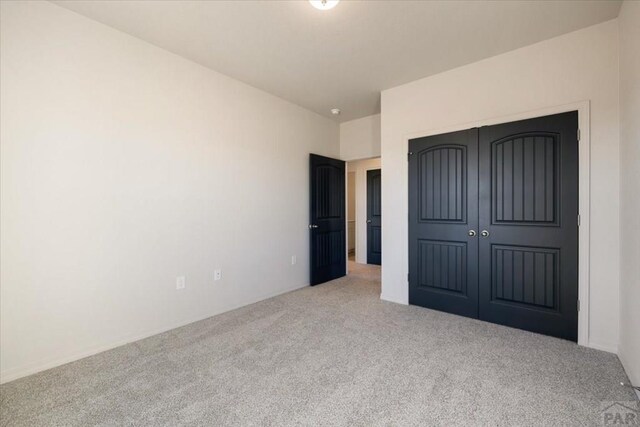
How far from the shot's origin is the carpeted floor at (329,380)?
5.29 ft

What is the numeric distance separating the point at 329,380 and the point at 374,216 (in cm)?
431

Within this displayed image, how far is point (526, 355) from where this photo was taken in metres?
2.23

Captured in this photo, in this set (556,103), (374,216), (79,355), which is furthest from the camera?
(374,216)

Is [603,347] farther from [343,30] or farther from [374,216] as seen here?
[374,216]

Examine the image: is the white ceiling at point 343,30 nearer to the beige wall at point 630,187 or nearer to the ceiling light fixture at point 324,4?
the ceiling light fixture at point 324,4

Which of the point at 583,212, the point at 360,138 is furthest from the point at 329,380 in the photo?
the point at 360,138

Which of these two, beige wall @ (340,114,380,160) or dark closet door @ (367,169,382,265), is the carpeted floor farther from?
dark closet door @ (367,169,382,265)

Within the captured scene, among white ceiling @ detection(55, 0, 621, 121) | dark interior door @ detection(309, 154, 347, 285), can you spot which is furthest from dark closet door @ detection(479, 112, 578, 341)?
dark interior door @ detection(309, 154, 347, 285)

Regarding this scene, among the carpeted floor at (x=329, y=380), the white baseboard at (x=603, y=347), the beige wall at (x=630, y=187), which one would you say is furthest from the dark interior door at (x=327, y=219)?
the beige wall at (x=630, y=187)

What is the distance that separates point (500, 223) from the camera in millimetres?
2787

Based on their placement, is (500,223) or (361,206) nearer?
(500,223)

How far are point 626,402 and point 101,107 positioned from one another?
4206mm

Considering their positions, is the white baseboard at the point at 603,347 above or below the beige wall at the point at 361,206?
below

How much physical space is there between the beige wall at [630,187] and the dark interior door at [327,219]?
10.7 ft
